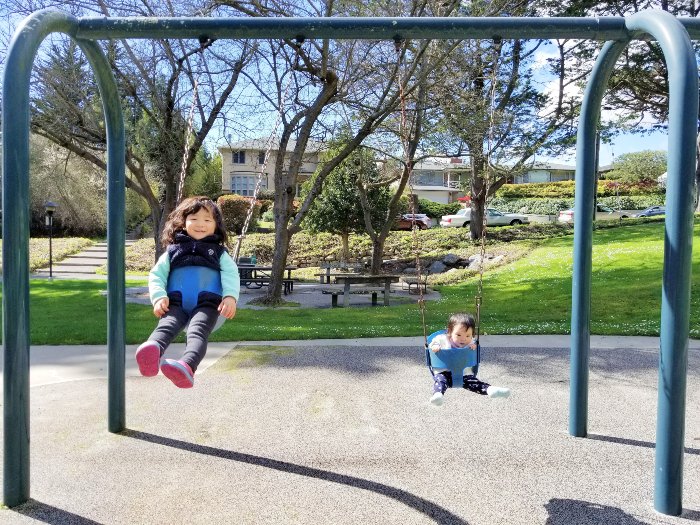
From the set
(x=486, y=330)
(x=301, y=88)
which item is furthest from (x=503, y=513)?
(x=301, y=88)

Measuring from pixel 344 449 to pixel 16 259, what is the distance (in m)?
2.32

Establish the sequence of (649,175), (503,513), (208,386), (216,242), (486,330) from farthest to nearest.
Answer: (649,175) < (486,330) < (208,386) < (216,242) < (503,513)

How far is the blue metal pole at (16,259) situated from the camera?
3285 mm

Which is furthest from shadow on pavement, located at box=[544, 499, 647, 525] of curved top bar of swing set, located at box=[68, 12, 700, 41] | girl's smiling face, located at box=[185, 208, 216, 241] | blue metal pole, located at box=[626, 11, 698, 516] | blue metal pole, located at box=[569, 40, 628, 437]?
curved top bar of swing set, located at box=[68, 12, 700, 41]

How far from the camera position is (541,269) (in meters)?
18.0

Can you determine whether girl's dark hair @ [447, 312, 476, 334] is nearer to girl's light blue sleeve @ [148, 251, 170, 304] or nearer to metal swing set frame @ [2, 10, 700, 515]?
metal swing set frame @ [2, 10, 700, 515]

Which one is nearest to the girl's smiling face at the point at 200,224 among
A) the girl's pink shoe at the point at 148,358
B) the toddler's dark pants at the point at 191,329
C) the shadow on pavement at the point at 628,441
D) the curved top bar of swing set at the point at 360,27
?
the toddler's dark pants at the point at 191,329

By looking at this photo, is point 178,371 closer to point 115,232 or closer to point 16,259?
point 16,259

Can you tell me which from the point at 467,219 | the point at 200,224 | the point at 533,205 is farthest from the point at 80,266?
the point at 533,205

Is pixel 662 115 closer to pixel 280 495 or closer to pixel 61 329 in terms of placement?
pixel 61 329

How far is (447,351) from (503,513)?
38.0 inches

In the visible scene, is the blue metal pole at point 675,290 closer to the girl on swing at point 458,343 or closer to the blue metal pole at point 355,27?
the blue metal pole at point 355,27

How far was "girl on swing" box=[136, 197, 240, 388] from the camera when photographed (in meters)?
3.22

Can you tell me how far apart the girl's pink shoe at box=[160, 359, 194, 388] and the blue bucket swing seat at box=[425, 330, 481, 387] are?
1435mm
